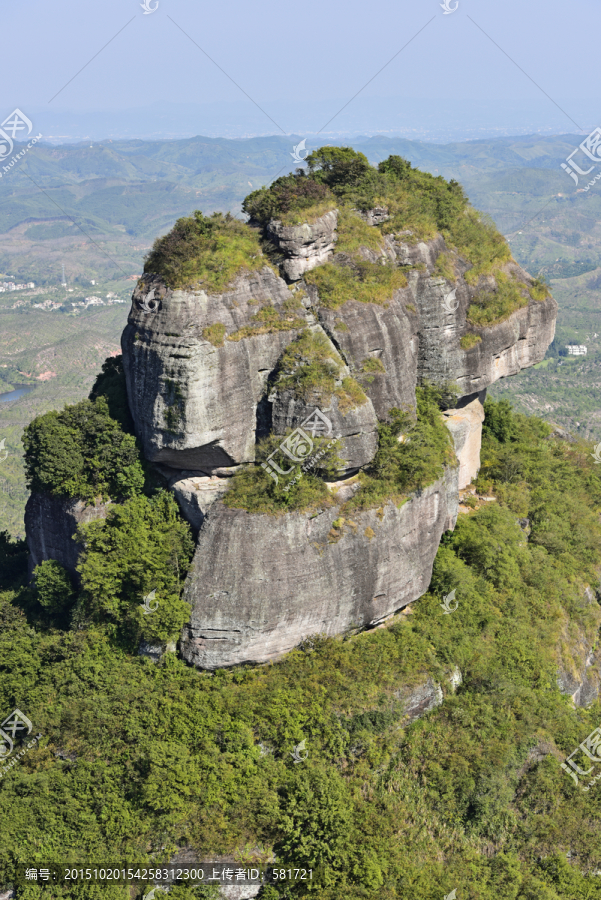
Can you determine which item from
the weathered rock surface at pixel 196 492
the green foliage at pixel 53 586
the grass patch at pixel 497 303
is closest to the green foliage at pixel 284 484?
the weathered rock surface at pixel 196 492

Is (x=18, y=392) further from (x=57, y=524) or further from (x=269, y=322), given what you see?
(x=269, y=322)

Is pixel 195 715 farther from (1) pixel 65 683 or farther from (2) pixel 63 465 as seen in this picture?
(2) pixel 63 465

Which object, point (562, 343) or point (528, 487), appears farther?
point (562, 343)

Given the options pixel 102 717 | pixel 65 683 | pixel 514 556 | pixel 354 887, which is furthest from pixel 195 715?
pixel 514 556

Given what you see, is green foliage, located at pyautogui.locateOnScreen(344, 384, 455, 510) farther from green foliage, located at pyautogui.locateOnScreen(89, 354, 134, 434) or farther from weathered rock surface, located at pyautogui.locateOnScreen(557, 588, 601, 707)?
weathered rock surface, located at pyautogui.locateOnScreen(557, 588, 601, 707)

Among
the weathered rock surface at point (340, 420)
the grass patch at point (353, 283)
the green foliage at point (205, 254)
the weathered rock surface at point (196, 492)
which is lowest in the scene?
the weathered rock surface at point (196, 492)

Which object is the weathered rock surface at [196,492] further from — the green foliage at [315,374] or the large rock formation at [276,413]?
the green foliage at [315,374]

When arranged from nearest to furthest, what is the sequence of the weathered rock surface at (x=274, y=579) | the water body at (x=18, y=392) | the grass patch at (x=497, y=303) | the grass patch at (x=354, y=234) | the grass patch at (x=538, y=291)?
the weathered rock surface at (x=274, y=579)
the grass patch at (x=354, y=234)
the grass patch at (x=497, y=303)
the grass patch at (x=538, y=291)
the water body at (x=18, y=392)
